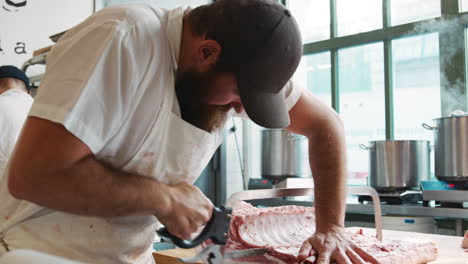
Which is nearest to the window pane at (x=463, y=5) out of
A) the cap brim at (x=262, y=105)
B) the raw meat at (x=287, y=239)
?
the raw meat at (x=287, y=239)

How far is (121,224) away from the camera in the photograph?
1.29 metres

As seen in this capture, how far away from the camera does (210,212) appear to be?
123cm

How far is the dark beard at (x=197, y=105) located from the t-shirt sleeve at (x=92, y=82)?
0.21 metres

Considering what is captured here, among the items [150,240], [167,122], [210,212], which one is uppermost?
[167,122]

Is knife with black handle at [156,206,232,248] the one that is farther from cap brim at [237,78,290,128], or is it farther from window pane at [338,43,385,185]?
window pane at [338,43,385,185]

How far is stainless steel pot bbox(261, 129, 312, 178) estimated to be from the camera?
4887 millimetres

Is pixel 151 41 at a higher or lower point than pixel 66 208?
higher

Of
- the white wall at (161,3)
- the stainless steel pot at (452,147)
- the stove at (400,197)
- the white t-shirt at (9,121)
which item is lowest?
the stove at (400,197)

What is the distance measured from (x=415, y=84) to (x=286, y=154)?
1.56 meters

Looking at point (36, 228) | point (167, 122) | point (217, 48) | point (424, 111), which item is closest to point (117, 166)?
point (167, 122)

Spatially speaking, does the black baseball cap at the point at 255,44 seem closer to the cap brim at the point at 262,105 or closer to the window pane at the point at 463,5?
the cap brim at the point at 262,105

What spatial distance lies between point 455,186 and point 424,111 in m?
1.27

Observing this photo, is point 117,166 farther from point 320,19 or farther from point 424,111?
point 320,19

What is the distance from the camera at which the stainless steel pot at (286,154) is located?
489cm
